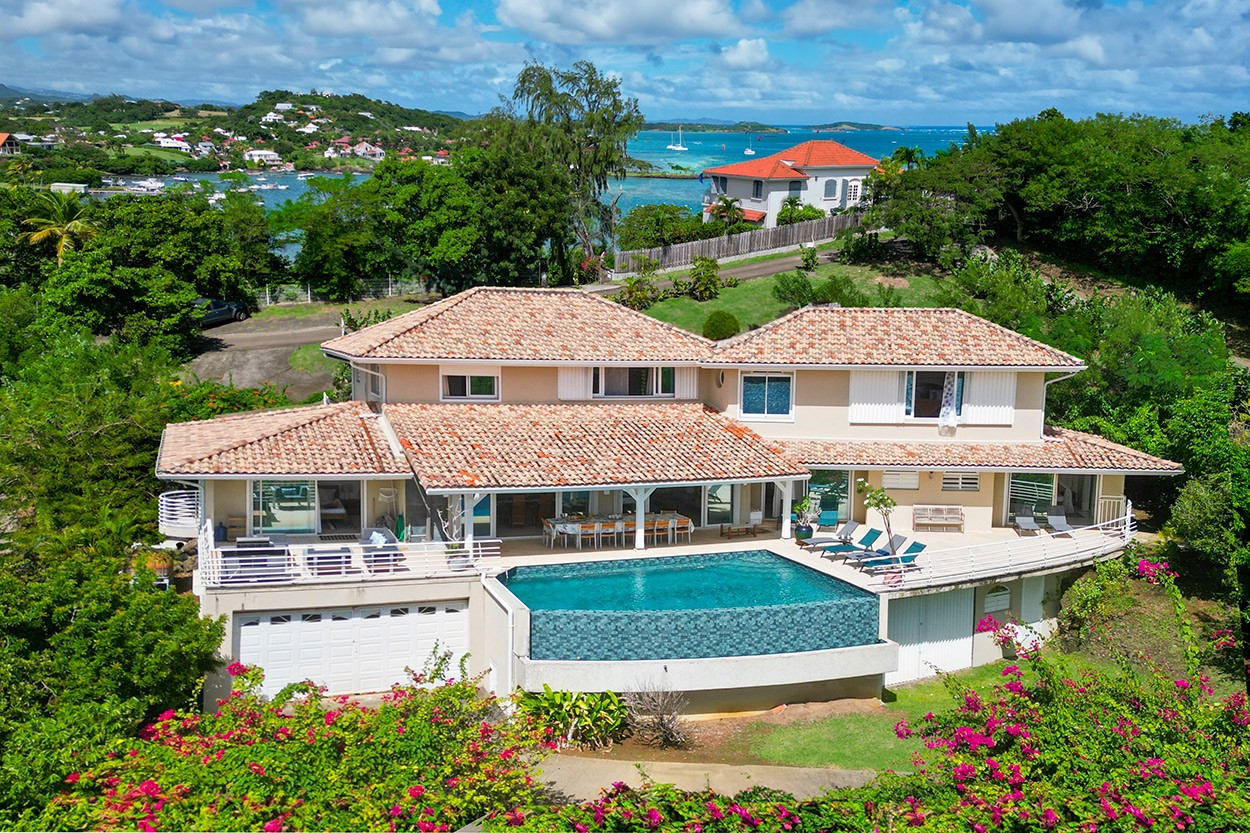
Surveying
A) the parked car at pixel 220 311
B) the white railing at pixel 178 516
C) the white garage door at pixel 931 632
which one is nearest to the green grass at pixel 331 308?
the parked car at pixel 220 311

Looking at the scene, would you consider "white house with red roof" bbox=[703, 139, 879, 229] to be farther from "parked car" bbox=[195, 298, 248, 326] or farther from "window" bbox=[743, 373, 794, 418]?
"window" bbox=[743, 373, 794, 418]

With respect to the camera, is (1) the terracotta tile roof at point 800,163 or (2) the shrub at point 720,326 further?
(1) the terracotta tile roof at point 800,163

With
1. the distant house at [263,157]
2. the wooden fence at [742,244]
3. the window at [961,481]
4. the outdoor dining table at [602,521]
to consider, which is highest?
the distant house at [263,157]

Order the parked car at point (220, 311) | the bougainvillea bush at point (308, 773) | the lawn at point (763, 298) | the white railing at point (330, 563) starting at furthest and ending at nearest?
the lawn at point (763, 298), the parked car at point (220, 311), the white railing at point (330, 563), the bougainvillea bush at point (308, 773)

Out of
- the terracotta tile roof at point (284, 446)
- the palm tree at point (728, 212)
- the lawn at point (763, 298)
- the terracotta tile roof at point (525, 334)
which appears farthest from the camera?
the palm tree at point (728, 212)

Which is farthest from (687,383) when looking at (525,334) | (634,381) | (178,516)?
(178,516)

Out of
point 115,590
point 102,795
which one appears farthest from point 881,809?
point 115,590

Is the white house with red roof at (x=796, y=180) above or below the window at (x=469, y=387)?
above

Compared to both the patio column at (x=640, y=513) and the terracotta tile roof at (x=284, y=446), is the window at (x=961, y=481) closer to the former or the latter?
the patio column at (x=640, y=513)

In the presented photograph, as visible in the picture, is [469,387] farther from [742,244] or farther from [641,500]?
[742,244]
